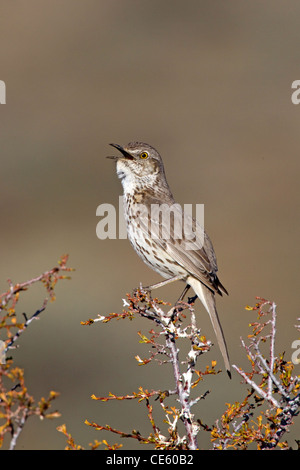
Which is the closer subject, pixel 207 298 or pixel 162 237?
pixel 207 298

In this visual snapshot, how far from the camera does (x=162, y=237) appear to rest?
25.0 feet

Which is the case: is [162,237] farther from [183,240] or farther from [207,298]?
[207,298]

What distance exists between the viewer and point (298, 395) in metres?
4.65

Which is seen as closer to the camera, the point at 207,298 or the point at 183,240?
the point at 207,298

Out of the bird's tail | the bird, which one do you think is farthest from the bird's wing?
the bird's tail

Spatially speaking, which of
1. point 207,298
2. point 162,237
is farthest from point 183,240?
point 207,298

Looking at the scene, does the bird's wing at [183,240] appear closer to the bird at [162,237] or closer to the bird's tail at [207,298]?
the bird at [162,237]

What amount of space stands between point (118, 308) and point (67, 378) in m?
3.37

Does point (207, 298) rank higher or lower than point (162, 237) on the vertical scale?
lower

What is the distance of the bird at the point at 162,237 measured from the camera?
7.48 m

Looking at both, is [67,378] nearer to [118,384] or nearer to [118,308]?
[118,384]

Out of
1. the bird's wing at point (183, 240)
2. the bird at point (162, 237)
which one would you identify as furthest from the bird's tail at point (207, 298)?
the bird's wing at point (183, 240)

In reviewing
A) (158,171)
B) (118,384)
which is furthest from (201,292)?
(118,384)
